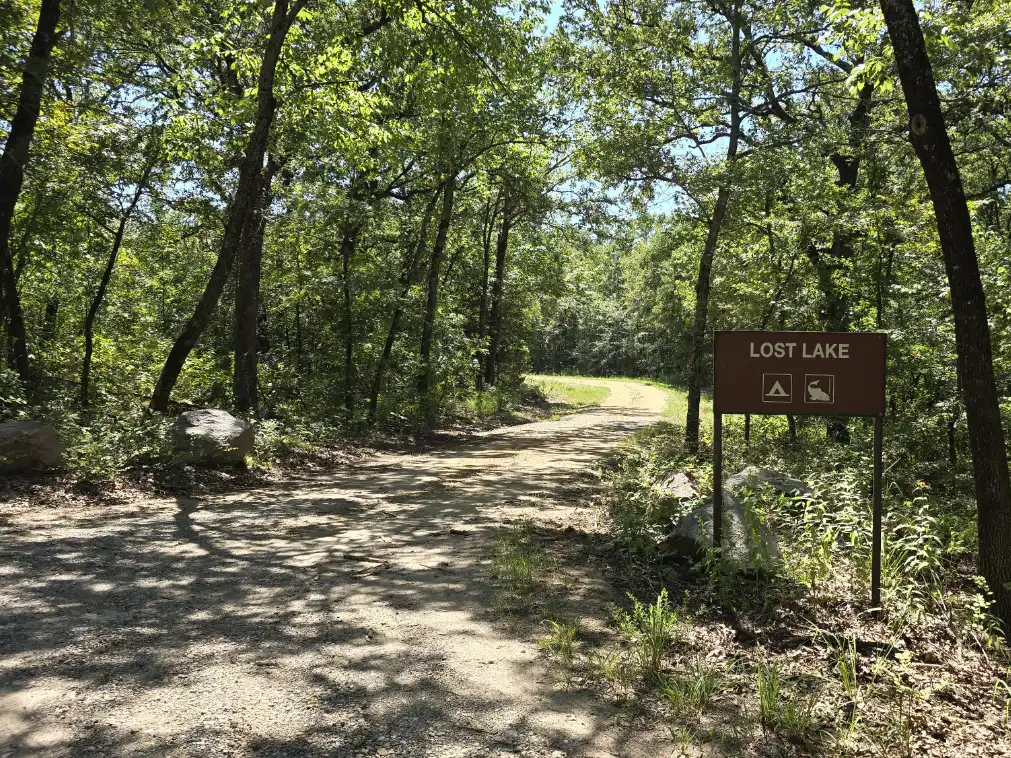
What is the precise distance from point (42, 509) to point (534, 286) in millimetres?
24208

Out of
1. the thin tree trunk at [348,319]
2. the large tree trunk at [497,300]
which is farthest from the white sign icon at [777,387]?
the large tree trunk at [497,300]

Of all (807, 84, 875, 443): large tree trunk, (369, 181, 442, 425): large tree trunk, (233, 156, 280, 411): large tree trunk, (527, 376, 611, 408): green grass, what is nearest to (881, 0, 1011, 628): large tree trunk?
(807, 84, 875, 443): large tree trunk

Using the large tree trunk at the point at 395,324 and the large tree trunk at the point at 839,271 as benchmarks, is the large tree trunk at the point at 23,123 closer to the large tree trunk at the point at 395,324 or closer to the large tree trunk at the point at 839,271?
the large tree trunk at the point at 395,324

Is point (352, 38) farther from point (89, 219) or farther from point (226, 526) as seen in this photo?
point (226, 526)

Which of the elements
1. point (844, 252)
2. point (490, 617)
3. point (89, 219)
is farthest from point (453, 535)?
point (89, 219)

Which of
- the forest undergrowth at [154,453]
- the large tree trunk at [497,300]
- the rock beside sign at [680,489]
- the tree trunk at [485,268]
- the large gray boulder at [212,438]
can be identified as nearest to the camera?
the rock beside sign at [680,489]

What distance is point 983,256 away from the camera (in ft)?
29.2

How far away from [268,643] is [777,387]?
3977mm

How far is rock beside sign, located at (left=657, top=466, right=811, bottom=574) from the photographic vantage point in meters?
5.03

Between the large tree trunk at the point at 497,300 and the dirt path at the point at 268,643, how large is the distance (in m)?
20.7

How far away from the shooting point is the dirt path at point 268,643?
2959mm

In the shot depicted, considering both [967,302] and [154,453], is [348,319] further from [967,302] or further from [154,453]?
[967,302]

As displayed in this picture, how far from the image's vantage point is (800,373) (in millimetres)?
4875

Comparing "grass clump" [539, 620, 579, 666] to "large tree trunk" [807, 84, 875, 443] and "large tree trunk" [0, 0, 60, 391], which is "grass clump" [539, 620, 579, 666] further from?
"large tree trunk" [0, 0, 60, 391]
